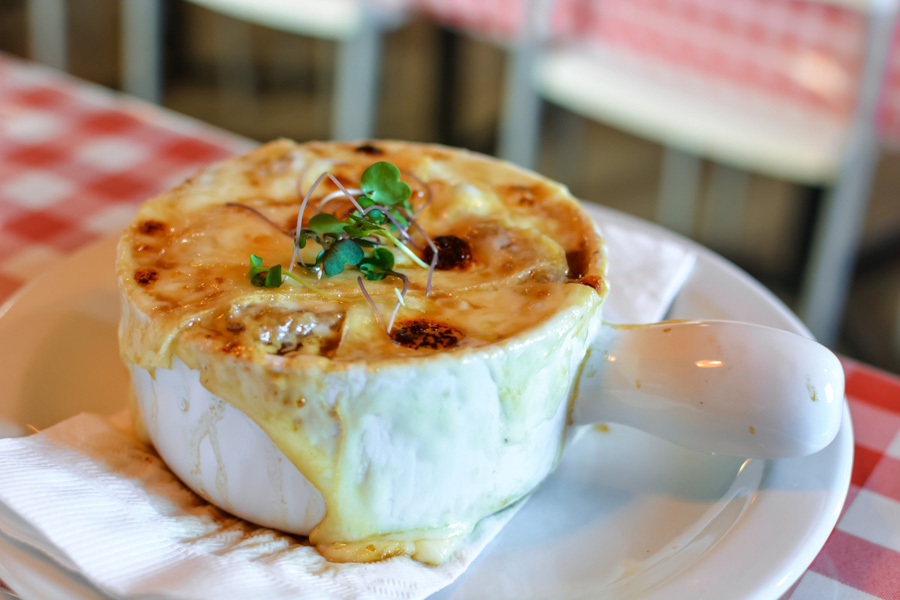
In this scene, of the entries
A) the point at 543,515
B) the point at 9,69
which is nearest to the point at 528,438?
the point at 543,515

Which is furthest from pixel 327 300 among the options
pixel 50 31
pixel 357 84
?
pixel 50 31

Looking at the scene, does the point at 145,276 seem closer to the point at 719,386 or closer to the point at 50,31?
the point at 719,386

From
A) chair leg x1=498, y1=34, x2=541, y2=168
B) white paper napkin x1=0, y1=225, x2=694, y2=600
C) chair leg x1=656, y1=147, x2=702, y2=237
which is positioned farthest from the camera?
chair leg x1=656, y1=147, x2=702, y2=237

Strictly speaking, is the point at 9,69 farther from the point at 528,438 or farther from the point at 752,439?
the point at 752,439

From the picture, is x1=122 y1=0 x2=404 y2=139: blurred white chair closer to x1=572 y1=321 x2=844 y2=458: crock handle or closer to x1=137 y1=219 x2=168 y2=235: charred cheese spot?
x1=137 y1=219 x2=168 y2=235: charred cheese spot

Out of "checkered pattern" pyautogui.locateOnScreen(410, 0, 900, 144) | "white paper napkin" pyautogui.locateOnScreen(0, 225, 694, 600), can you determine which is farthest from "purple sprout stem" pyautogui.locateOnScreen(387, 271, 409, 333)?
"checkered pattern" pyautogui.locateOnScreen(410, 0, 900, 144)

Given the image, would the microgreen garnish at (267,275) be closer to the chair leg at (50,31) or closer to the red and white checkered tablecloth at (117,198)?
the red and white checkered tablecloth at (117,198)
